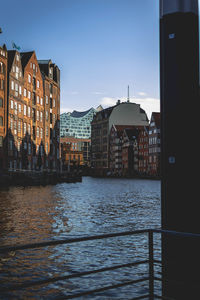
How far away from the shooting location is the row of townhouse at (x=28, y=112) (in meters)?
71.2

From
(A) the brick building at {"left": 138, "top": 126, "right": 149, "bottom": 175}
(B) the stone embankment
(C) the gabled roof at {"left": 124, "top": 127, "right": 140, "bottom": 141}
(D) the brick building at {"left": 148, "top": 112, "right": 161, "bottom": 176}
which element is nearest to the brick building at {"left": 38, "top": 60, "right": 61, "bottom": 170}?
(B) the stone embankment

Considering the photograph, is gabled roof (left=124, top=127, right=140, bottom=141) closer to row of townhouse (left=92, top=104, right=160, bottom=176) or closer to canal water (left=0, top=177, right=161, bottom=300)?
row of townhouse (left=92, top=104, right=160, bottom=176)

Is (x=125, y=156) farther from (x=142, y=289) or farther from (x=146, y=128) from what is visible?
(x=142, y=289)

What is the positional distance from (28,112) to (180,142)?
80819 millimetres

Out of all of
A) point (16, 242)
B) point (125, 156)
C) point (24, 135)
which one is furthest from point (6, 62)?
point (125, 156)

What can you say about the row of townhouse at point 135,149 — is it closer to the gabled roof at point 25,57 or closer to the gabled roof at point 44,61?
the gabled roof at point 44,61

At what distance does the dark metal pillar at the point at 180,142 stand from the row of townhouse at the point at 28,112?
210ft

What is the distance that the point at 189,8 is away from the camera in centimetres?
486

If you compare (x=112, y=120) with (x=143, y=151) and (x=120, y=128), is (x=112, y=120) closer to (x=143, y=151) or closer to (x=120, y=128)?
(x=120, y=128)

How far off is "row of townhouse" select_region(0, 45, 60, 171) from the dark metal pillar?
210ft

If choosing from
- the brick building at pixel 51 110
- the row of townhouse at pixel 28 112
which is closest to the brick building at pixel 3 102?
the row of townhouse at pixel 28 112

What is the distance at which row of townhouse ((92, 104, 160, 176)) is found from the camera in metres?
134

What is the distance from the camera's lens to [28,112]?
83812 mm

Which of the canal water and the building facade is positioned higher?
the building facade
